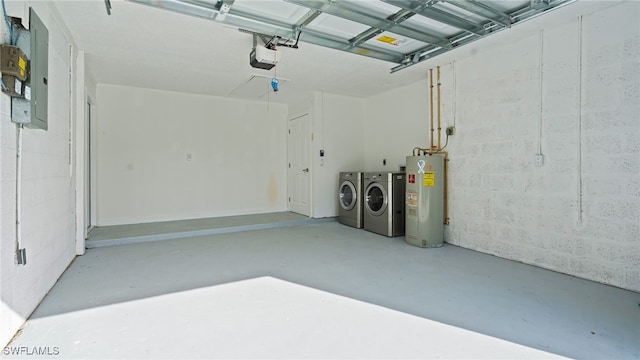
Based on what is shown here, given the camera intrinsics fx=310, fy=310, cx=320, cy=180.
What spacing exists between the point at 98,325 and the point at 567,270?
389 cm

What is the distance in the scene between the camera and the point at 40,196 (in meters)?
2.32

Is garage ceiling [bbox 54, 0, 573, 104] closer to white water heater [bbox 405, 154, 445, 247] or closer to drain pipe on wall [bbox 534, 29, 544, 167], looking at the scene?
drain pipe on wall [bbox 534, 29, 544, 167]

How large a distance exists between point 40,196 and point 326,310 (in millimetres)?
2290

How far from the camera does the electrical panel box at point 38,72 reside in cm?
199

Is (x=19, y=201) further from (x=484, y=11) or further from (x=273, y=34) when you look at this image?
(x=484, y=11)

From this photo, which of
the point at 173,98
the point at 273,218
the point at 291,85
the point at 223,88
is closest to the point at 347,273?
the point at 273,218

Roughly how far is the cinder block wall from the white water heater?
24 cm

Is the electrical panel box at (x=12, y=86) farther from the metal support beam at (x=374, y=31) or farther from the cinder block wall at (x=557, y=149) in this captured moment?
the cinder block wall at (x=557, y=149)

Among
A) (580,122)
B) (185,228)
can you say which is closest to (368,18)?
(580,122)

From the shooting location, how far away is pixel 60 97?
2816mm

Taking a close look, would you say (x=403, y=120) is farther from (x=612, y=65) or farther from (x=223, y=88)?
(x=223, y=88)

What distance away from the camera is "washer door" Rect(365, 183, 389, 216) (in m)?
4.59

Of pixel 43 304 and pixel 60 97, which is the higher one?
pixel 60 97

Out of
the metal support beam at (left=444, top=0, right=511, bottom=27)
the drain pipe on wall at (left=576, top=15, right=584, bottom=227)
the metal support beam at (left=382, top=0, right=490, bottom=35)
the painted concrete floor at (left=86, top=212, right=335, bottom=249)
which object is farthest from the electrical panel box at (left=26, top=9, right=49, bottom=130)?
the drain pipe on wall at (left=576, top=15, right=584, bottom=227)
